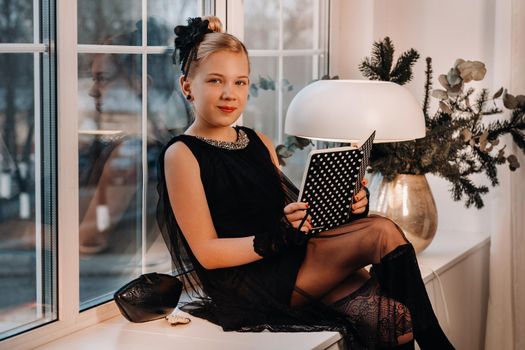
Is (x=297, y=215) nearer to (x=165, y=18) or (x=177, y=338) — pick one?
(x=177, y=338)

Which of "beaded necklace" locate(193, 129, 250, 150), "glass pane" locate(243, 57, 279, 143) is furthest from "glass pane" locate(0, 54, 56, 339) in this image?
"glass pane" locate(243, 57, 279, 143)

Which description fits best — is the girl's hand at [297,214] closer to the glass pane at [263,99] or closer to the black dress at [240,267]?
the black dress at [240,267]

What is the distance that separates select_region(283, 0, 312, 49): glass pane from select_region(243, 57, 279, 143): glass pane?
5.6 inches

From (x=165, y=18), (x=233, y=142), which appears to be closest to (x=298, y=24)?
(x=165, y=18)

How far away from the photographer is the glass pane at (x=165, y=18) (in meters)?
2.36

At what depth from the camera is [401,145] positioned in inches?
114

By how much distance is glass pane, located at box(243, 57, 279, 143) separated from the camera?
295 centimetres

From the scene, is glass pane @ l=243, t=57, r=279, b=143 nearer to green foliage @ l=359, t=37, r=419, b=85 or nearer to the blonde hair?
green foliage @ l=359, t=37, r=419, b=85

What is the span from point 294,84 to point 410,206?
2.12 ft

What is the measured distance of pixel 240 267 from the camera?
224 centimetres

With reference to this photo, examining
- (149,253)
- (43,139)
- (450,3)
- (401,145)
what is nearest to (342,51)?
(450,3)

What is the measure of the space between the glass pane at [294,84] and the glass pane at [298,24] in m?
0.05

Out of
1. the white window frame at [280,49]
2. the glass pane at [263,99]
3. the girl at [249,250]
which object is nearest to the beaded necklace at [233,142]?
the girl at [249,250]

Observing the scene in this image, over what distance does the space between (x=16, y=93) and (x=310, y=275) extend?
2.80ft
